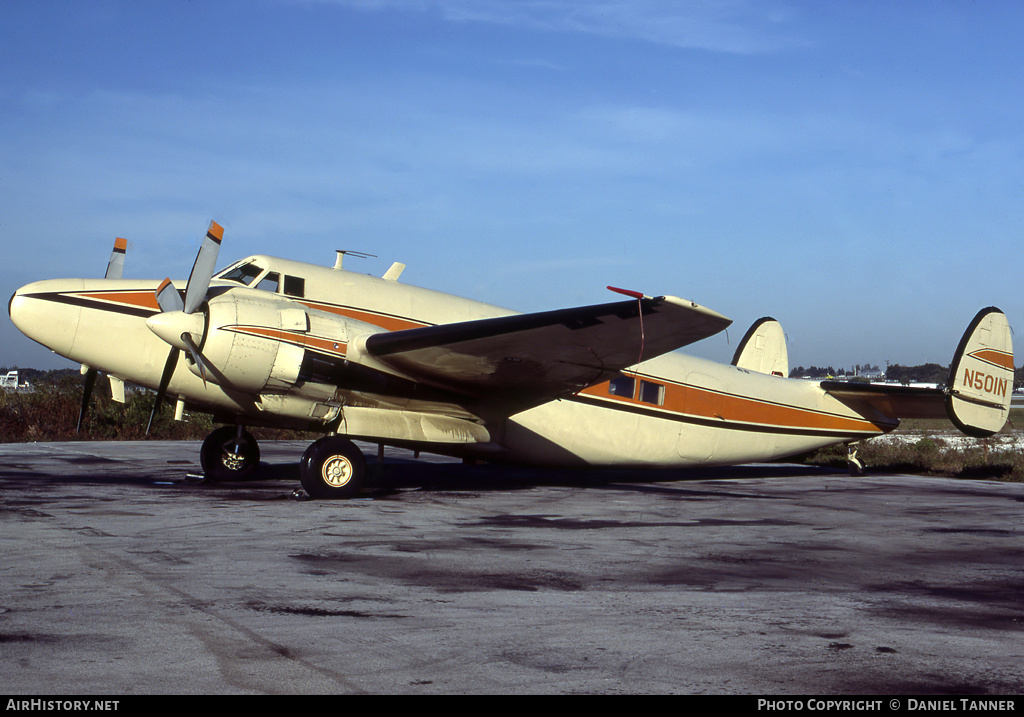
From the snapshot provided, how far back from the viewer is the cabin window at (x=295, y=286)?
484 inches

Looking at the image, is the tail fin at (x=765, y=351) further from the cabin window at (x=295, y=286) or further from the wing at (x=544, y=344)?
the cabin window at (x=295, y=286)

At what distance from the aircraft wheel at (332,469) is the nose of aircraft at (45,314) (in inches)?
152

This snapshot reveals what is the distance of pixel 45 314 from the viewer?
11.6m

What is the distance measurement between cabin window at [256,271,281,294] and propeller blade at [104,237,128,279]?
3176 mm

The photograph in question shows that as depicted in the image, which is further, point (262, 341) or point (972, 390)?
point (972, 390)

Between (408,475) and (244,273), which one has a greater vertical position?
(244,273)

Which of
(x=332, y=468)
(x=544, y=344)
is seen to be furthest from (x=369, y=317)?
(x=544, y=344)

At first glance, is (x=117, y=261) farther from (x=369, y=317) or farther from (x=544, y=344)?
(x=544, y=344)

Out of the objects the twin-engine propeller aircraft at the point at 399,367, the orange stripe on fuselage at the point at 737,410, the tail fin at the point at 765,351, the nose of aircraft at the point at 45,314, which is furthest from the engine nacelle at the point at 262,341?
the tail fin at the point at 765,351

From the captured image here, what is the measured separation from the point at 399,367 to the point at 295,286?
2149 mm

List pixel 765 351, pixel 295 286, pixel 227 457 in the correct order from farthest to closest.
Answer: pixel 765 351 → pixel 227 457 → pixel 295 286

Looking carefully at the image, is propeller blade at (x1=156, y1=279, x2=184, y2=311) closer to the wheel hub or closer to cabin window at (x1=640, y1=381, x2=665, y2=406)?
the wheel hub
